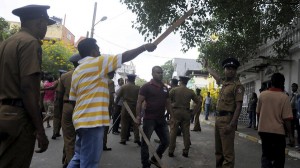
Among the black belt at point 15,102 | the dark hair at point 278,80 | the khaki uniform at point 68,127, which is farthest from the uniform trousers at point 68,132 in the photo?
the dark hair at point 278,80

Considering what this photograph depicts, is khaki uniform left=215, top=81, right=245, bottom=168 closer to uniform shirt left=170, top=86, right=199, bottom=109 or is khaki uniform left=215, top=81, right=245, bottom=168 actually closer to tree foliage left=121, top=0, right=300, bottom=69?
uniform shirt left=170, top=86, right=199, bottom=109

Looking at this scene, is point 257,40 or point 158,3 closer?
point 158,3

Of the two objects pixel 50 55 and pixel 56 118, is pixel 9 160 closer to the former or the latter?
pixel 56 118

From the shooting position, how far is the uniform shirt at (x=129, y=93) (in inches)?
398

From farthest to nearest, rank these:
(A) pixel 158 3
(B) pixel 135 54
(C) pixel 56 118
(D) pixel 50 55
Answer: (D) pixel 50 55
(A) pixel 158 3
(C) pixel 56 118
(B) pixel 135 54

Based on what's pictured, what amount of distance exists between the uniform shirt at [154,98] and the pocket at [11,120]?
3.94m

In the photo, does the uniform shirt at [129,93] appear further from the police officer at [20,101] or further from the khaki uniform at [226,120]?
the police officer at [20,101]

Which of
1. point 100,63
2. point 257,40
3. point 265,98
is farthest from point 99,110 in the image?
point 257,40

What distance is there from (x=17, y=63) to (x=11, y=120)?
48 cm

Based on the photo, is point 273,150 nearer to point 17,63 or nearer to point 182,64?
point 17,63

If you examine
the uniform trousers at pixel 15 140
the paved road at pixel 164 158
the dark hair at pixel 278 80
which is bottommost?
the paved road at pixel 164 158

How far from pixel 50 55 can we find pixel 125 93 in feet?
65.8

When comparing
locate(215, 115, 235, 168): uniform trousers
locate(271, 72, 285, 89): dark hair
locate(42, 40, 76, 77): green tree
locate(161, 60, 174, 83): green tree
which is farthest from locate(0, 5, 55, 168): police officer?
locate(161, 60, 174, 83): green tree

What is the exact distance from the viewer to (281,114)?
227 inches
